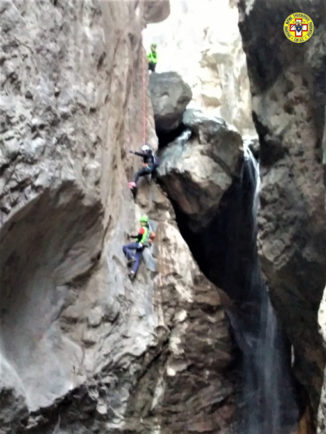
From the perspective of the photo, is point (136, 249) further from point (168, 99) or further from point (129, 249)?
point (168, 99)

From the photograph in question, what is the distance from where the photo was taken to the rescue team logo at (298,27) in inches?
257

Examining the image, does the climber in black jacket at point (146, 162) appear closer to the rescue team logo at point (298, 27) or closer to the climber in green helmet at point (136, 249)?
the climber in green helmet at point (136, 249)

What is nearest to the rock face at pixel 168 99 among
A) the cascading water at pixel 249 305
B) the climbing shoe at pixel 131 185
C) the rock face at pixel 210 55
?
the cascading water at pixel 249 305

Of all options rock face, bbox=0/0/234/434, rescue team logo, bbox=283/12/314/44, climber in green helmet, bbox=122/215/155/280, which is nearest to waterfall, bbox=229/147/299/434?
rock face, bbox=0/0/234/434

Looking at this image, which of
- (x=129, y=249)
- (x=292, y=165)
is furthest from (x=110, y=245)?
(x=292, y=165)

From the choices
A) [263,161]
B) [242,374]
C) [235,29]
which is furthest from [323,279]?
[235,29]

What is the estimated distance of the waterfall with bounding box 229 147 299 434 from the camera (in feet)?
30.1

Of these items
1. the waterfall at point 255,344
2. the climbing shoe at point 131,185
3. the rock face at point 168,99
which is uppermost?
the rock face at point 168,99

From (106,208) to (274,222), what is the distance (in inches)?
103

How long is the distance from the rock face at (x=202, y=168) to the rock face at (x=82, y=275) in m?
1.84

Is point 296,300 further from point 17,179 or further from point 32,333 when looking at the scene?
point 17,179

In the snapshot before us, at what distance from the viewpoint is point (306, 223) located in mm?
7109

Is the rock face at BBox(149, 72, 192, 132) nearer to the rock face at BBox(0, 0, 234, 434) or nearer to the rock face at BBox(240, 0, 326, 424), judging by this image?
the rock face at BBox(0, 0, 234, 434)

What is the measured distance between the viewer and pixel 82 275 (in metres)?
7.65
